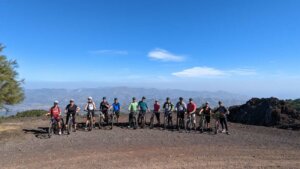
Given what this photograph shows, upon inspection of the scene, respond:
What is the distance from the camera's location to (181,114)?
67.7ft

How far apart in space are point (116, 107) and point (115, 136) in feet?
12.4

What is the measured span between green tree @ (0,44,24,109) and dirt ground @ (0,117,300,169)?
2218 millimetres

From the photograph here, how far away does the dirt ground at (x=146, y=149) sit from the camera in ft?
40.2

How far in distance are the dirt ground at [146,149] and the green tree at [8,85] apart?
2218 mm

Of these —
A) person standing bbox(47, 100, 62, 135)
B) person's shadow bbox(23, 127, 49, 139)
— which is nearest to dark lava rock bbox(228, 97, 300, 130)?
person standing bbox(47, 100, 62, 135)

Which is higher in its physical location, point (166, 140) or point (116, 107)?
point (116, 107)

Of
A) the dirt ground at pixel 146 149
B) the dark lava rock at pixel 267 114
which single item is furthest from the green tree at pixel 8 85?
the dark lava rock at pixel 267 114

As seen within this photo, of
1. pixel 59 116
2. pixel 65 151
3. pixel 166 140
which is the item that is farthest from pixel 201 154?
pixel 59 116

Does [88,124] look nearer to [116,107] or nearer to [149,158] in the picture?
[116,107]

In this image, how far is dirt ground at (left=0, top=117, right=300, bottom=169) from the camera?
1225 centimetres

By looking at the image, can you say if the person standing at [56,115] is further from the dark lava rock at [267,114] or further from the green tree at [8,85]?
the dark lava rock at [267,114]

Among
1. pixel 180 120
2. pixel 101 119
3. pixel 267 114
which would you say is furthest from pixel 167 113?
pixel 267 114

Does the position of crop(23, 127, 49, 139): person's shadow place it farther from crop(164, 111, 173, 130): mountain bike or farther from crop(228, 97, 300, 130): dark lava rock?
crop(228, 97, 300, 130): dark lava rock

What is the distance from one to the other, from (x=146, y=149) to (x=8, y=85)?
1136cm
